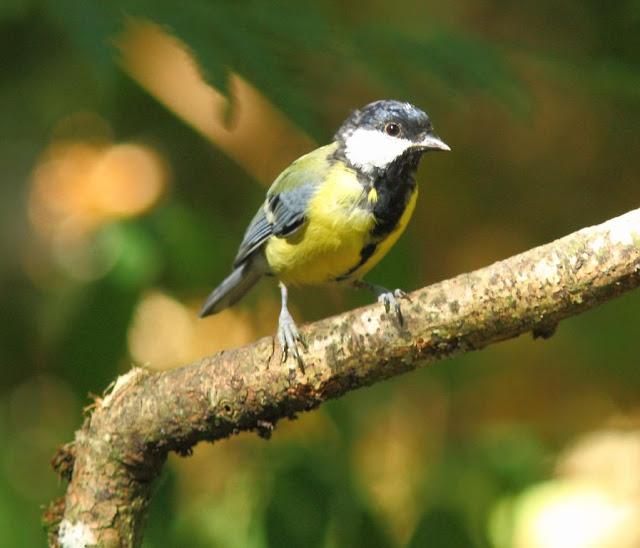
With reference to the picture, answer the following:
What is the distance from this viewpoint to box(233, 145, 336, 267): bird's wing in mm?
1881

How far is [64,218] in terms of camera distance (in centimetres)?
312

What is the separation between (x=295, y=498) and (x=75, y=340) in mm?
522

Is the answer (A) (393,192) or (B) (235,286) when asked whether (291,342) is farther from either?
(B) (235,286)

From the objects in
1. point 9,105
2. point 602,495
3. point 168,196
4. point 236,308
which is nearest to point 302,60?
point 168,196

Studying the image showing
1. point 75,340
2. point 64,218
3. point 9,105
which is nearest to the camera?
point 75,340

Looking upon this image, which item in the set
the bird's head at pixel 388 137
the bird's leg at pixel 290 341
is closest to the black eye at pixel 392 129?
the bird's head at pixel 388 137

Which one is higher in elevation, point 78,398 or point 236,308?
point 236,308

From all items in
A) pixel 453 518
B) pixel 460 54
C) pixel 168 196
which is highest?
pixel 168 196

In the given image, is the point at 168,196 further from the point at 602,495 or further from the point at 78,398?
the point at 602,495

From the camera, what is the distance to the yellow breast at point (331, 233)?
1796 mm

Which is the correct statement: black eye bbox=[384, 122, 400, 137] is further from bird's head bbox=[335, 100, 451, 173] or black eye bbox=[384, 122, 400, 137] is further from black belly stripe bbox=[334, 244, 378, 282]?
black belly stripe bbox=[334, 244, 378, 282]

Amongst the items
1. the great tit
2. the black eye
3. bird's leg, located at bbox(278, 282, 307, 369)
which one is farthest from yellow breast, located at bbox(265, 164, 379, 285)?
bird's leg, located at bbox(278, 282, 307, 369)

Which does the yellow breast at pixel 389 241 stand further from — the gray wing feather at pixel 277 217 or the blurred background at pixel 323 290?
the gray wing feather at pixel 277 217

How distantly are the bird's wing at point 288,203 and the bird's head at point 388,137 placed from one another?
77 millimetres
